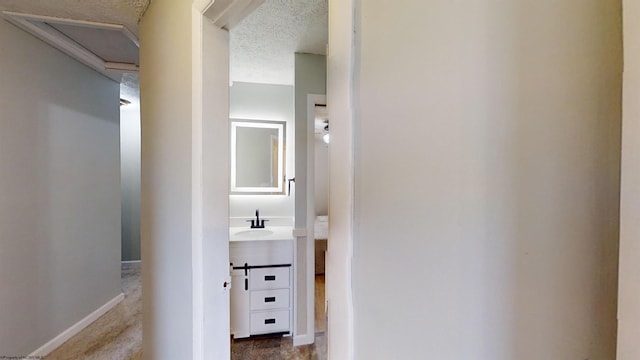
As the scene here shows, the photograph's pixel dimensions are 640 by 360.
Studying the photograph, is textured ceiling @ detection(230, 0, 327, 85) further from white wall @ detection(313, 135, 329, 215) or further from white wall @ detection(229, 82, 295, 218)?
white wall @ detection(313, 135, 329, 215)

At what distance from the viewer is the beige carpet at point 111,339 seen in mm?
2176

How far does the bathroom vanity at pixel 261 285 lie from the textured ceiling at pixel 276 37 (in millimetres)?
1541

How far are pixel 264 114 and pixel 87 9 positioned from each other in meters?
1.61

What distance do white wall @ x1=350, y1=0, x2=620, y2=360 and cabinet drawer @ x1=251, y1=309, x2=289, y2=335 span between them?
2.25m

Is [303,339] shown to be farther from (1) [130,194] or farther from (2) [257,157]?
(1) [130,194]

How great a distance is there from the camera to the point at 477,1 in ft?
1.12

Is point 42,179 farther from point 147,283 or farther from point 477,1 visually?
point 477,1

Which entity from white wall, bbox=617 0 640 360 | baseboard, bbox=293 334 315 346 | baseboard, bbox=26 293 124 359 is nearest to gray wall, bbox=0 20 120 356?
baseboard, bbox=26 293 124 359

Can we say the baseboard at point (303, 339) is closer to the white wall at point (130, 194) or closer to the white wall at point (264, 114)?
the white wall at point (264, 114)

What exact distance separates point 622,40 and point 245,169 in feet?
9.96

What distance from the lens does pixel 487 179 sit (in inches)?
13.3

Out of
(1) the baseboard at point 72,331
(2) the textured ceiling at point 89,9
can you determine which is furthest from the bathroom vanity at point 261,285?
(2) the textured ceiling at point 89,9

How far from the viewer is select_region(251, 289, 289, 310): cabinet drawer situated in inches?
96.7

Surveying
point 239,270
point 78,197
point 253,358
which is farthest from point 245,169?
point 253,358
